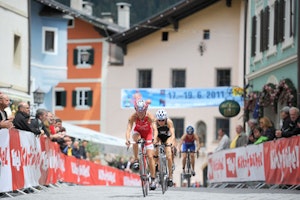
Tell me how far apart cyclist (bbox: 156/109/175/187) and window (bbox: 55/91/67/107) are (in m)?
50.1

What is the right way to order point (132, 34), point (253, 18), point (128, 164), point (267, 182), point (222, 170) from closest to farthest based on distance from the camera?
point (267, 182)
point (222, 170)
point (253, 18)
point (128, 164)
point (132, 34)

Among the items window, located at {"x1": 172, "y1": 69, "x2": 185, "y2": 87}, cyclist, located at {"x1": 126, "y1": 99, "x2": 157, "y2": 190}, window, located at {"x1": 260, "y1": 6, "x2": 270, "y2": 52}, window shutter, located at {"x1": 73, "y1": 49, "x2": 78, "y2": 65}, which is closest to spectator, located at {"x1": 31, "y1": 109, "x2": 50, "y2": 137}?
cyclist, located at {"x1": 126, "y1": 99, "x2": 157, "y2": 190}

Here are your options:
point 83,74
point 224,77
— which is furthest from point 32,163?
point 83,74

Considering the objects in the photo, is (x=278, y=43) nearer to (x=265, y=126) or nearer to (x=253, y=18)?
(x=253, y=18)

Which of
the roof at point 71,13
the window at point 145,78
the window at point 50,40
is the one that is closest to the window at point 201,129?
the window at point 145,78

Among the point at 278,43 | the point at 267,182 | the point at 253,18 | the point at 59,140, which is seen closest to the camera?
the point at 267,182

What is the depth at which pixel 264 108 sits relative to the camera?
41.4m

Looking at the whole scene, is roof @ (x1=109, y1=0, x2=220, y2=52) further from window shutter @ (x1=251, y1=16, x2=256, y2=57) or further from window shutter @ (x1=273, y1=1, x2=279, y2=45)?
window shutter @ (x1=273, y1=1, x2=279, y2=45)

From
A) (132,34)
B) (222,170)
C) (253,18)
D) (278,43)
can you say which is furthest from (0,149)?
(132,34)

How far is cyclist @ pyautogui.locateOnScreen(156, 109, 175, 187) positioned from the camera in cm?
2255

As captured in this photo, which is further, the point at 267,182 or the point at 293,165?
the point at 267,182

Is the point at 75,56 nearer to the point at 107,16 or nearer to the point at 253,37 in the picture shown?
the point at 107,16

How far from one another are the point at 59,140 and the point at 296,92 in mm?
9391

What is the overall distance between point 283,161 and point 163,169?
4.14 metres
